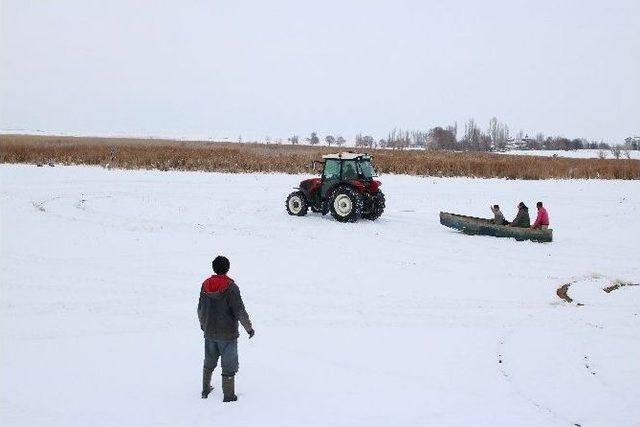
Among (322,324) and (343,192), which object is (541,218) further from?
(322,324)

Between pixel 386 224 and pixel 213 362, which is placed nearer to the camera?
pixel 213 362

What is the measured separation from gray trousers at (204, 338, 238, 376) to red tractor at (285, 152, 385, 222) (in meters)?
9.73

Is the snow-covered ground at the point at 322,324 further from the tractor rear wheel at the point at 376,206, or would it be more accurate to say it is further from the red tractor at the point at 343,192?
the tractor rear wheel at the point at 376,206

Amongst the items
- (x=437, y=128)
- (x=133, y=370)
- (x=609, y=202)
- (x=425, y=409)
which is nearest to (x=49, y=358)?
(x=133, y=370)

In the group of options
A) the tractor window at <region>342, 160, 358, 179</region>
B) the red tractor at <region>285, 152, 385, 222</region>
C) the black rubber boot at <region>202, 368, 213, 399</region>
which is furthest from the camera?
the tractor window at <region>342, 160, 358, 179</region>

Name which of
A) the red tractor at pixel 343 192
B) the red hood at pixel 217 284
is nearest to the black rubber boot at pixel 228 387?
the red hood at pixel 217 284

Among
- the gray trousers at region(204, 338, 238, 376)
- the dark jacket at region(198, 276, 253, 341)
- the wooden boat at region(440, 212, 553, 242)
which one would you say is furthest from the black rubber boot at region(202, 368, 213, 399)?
the wooden boat at region(440, 212, 553, 242)

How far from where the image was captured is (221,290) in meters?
5.13

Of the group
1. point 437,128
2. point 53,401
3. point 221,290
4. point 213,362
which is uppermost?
point 437,128

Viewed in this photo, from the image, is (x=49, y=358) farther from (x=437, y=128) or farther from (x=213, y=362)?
(x=437, y=128)

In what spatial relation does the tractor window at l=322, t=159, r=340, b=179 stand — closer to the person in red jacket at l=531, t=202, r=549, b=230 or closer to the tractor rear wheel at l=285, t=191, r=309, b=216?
the tractor rear wheel at l=285, t=191, r=309, b=216

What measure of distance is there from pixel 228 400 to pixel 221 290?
0.99 metres

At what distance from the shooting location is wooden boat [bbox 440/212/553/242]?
1271cm

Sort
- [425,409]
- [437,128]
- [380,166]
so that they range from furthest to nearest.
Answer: [437,128]
[380,166]
[425,409]
